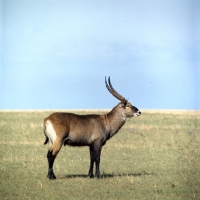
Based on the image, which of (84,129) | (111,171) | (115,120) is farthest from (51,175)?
(115,120)

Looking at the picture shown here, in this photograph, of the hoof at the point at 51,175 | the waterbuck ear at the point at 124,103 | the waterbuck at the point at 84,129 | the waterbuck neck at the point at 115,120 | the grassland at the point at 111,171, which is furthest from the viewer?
the waterbuck ear at the point at 124,103

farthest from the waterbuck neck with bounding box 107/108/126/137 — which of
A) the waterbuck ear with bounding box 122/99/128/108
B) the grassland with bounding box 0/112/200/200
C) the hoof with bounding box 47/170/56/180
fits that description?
the hoof with bounding box 47/170/56/180

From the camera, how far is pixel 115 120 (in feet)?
43.6

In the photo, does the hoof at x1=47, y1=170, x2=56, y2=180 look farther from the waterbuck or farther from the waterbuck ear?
the waterbuck ear

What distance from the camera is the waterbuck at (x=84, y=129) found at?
39.3 ft

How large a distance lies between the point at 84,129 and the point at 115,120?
1134 millimetres

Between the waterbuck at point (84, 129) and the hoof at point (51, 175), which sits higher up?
the waterbuck at point (84, 129)

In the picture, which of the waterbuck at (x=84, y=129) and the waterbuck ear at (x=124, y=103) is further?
the waterbuck ear at (x=124, y=103)

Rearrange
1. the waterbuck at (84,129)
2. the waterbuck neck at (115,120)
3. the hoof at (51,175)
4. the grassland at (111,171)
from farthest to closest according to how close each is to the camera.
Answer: the waterbuck neck at (115,120)
the waterbuck at (84,129)
the hoof at (51,175)
the grassland at (111,171)

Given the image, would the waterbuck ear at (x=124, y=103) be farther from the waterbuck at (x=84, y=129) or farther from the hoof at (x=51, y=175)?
the hoof at (x=51, y=175)

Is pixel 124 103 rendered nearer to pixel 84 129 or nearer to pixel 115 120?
pixel 115 120

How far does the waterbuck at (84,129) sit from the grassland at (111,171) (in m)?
0.63

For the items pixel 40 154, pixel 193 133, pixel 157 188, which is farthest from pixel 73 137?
pixel 193 133

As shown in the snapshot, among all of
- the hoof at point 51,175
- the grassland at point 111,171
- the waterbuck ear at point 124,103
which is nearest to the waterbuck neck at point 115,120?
the waterbuck ear at point 124,103
